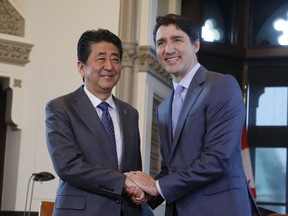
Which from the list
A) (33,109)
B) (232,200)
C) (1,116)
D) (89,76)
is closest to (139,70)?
(33,109)

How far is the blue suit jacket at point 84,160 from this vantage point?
99.3 inches

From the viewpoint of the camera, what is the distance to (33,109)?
5566 millimetres

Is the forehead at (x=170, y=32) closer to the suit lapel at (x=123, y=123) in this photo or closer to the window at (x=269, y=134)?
the suit lapel at (x=123, y=123)

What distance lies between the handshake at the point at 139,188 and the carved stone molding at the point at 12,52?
3187mm

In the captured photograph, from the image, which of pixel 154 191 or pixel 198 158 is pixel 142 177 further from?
pixel 198 158

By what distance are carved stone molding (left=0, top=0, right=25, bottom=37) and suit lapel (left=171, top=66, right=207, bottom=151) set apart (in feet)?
10.7

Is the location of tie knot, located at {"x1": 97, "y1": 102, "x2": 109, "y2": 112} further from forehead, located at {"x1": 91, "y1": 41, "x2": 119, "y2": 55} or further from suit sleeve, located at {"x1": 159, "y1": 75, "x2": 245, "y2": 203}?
suit sleeve, located at {"x1": 159, "y1": 75, "x2": 245, "y2": 203}

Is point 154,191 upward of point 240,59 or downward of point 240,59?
downward

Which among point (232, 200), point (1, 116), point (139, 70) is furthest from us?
point (1, 116)

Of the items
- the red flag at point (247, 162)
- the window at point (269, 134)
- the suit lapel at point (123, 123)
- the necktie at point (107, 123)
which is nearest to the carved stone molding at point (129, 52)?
the red flag at point (247, 162)

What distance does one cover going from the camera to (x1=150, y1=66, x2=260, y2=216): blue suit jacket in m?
2.47

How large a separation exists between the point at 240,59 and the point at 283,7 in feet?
2.06

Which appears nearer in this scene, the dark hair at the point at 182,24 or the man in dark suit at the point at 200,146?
the man in dark suit at the point at 200,146

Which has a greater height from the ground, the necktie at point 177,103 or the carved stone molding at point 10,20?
the carved stone molding at point 10,20
